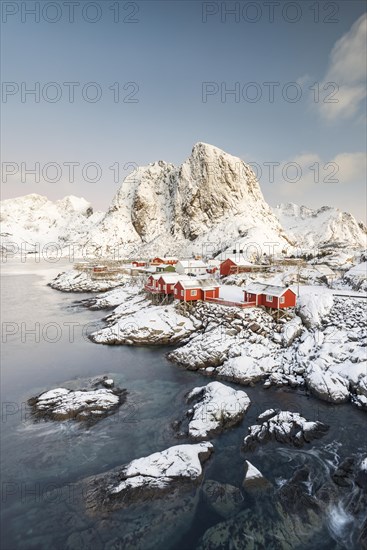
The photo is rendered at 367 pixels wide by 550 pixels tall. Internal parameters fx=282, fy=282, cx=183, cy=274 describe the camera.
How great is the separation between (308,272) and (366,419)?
33.7 metres

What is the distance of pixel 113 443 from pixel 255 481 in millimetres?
7426

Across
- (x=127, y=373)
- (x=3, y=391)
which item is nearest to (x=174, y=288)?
(x=127, y=373)

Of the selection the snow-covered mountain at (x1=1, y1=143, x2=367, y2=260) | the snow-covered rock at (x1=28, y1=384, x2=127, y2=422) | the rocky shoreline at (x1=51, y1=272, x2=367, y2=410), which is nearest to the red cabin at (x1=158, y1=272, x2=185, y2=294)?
the rocky shoreline at (x1=51, y1=272, x2=367, y2=410)

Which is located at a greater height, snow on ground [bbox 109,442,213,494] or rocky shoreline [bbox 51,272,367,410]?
rocky shoreline [bbox 51,272,367,410]

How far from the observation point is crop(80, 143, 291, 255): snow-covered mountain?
113625 millimetres

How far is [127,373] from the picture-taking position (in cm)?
2356

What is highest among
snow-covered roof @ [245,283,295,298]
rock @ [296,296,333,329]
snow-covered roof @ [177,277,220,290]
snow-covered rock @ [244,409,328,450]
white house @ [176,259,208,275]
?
white house @ [176,259,208,275]

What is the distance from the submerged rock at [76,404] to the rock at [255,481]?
29.8 ft

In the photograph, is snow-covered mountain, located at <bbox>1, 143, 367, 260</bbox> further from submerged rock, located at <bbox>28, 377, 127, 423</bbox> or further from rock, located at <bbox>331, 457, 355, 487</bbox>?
rock, located at <bbox>331, 457, 355, 487</bbox>

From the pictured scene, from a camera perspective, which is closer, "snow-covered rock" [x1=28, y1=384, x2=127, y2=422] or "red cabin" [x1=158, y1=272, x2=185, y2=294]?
"snow-covered rock" [x1=28, y1=384, x2=127, y2=422]

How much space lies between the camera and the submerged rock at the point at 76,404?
56.7 feet

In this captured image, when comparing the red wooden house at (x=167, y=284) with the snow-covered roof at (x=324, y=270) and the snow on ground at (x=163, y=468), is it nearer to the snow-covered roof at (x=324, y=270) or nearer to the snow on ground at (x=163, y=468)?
the snow on ground at (x=163, y=468)

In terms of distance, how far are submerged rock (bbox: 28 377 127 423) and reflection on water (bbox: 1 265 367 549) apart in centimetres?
62

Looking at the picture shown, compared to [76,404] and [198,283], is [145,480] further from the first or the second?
[198,283]
